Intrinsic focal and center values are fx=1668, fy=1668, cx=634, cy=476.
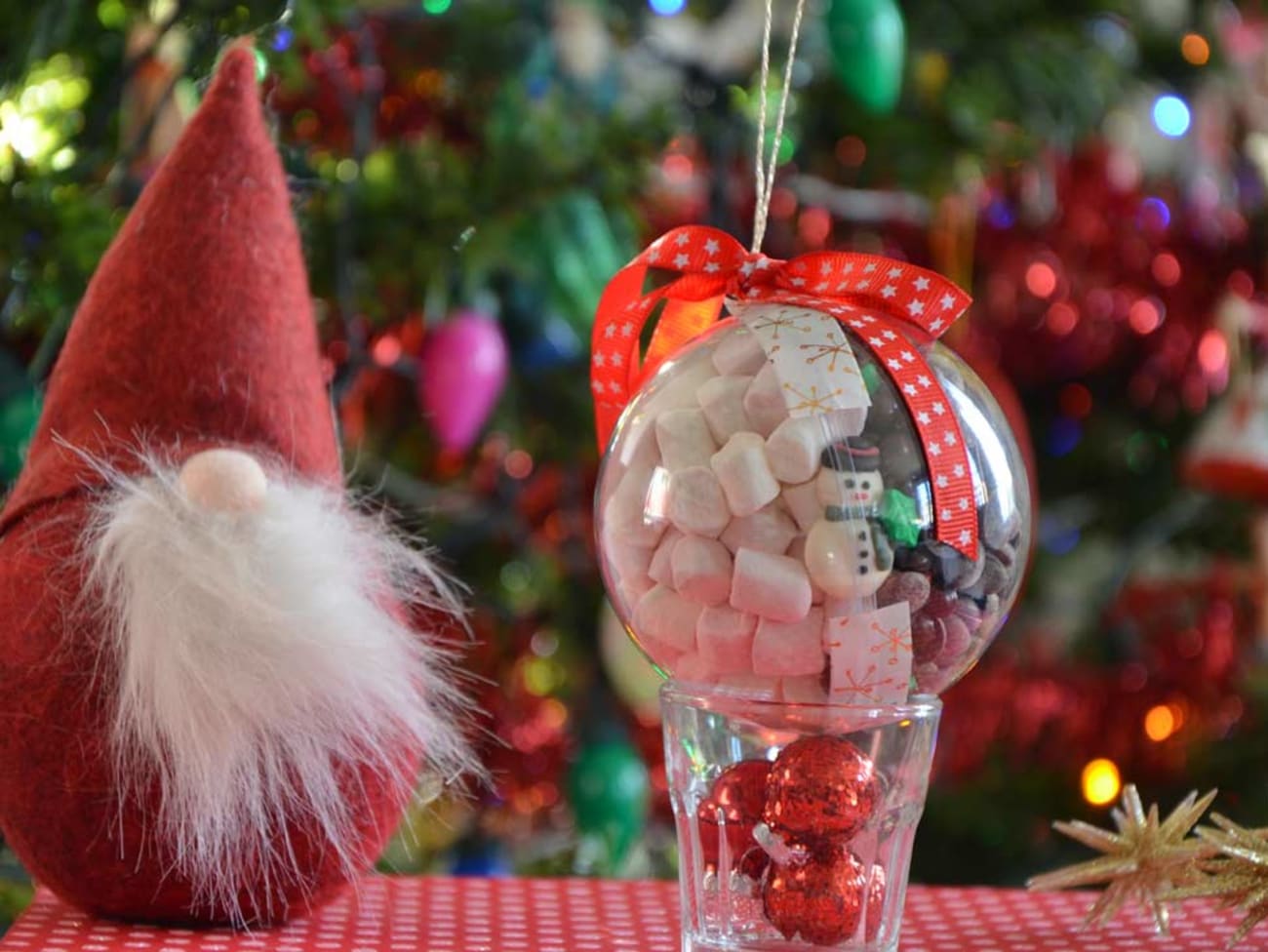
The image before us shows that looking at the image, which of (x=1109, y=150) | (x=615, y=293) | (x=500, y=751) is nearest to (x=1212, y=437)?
(x=1109, y=150)

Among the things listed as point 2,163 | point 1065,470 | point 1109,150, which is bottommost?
point 1065,470

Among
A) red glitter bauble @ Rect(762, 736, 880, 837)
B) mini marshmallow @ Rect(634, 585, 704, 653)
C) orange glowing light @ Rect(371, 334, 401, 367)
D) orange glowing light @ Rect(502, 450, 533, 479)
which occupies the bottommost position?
orange glowing light @ Rect(502, 450, 533, 479)

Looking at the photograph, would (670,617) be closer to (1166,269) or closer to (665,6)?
A: (665,6)

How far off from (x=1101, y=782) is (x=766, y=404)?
3.52 feet

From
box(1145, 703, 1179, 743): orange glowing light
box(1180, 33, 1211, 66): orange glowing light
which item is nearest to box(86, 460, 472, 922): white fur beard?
box(1145, 703, 1179, 743): orange glowing light

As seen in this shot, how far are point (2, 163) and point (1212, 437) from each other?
108cm

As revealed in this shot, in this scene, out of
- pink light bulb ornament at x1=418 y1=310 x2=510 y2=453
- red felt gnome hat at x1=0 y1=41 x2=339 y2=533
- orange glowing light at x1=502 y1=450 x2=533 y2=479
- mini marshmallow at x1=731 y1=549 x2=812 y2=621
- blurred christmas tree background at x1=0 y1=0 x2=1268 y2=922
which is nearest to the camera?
mini marshmallow at x1=731 y1=549 x2=812 y2=621

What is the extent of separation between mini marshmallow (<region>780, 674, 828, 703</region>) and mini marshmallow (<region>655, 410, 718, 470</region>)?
80 mm

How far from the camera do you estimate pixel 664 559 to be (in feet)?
1.88

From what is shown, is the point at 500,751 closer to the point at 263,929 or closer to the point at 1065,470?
the point at 1065,470

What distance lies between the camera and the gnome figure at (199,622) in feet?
1.99

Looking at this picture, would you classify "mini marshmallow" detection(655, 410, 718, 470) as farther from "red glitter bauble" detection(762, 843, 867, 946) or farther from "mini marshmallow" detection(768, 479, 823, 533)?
"red glitter bauble" detection(762, 843, 867, 946)

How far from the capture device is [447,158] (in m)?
1.09

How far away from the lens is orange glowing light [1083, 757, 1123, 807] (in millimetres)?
1505
